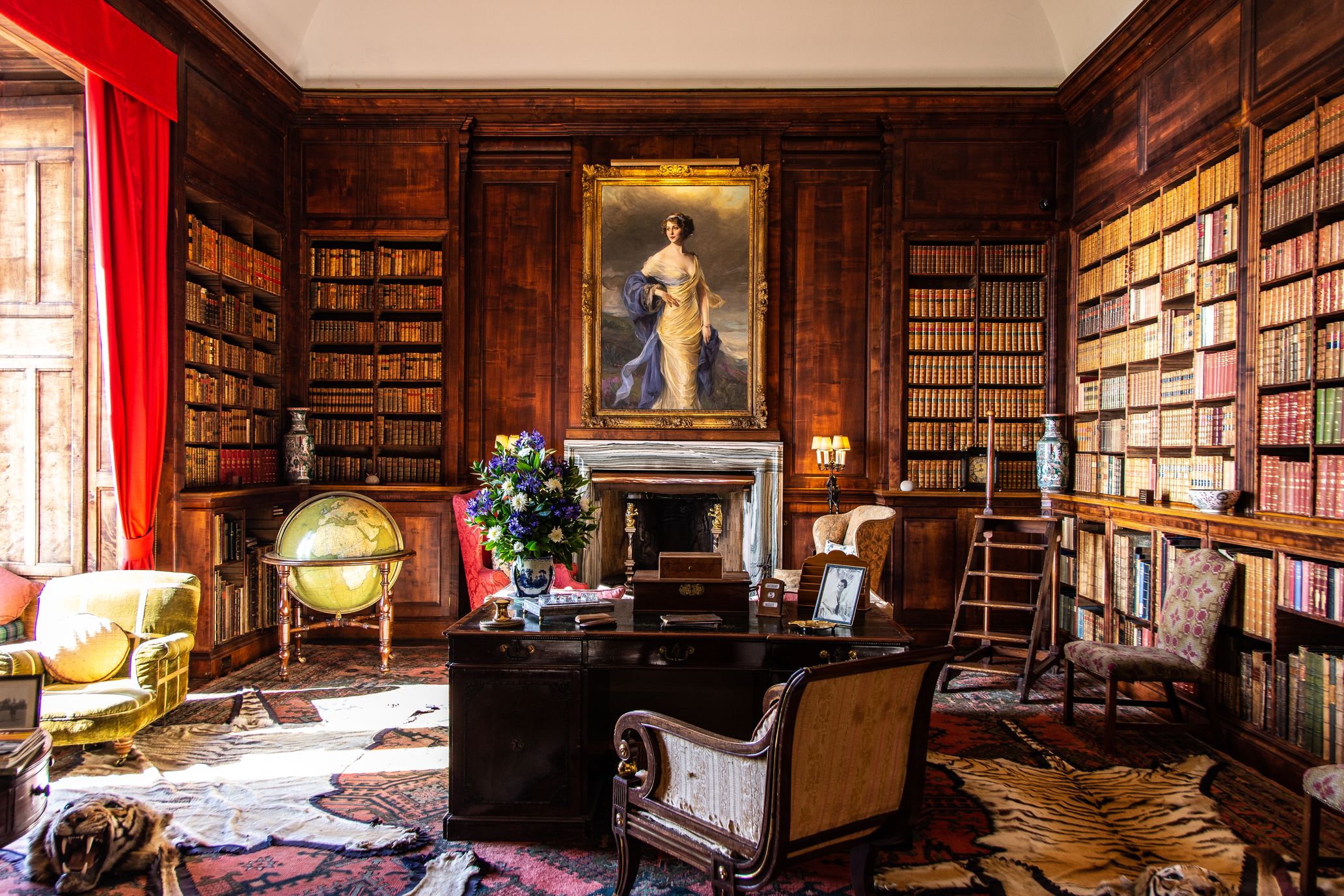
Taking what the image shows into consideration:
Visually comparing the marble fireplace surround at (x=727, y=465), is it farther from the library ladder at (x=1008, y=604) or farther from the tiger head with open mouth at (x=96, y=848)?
the tiger head with open mouth at (x=96, y=848)

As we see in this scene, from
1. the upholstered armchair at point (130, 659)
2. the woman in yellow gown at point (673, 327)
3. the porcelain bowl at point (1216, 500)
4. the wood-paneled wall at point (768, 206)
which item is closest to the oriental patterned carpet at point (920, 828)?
the upholstered armchair at point (130, 659)

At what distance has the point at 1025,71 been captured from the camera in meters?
6.56

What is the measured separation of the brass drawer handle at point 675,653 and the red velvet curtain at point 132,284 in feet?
11.8

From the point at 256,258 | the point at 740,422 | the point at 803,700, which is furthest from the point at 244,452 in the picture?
the point at 803,700

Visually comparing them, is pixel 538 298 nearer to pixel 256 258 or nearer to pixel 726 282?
pixel 726 282

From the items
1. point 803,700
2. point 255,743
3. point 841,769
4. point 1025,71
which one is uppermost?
point 1025,71

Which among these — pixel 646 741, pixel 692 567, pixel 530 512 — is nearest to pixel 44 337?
pixel 530 512

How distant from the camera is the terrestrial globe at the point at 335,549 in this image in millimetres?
5320

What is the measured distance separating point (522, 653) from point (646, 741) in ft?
2.58

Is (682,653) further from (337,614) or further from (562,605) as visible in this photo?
(337,614)

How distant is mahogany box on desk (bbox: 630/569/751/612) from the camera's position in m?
3.35

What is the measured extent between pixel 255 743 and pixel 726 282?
4703mm

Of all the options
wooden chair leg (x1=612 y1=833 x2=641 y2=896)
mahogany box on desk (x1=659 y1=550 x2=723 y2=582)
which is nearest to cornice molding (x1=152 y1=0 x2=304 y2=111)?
mahogany box on desk (x1=659 y1=550 x2=723 y2=582)

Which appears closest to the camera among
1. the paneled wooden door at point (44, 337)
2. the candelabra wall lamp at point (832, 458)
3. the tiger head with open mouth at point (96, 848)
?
the tiger head with open mouth at point (96, 848)
